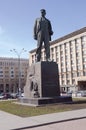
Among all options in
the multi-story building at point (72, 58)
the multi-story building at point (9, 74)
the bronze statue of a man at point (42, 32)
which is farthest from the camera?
the multi-story building at point (9, 74)

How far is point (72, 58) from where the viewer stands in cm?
8619

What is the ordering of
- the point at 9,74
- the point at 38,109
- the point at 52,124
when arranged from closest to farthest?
the point at 52,124, the point at 38,109, the point at 9,74

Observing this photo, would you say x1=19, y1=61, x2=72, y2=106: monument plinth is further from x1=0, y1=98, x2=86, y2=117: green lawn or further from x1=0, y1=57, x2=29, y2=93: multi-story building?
x1=0, y1=57, x2=29, y2=93: multi-story building

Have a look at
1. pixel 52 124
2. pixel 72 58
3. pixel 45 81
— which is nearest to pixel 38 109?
pixel 45 81

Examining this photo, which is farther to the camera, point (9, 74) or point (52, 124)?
point (9, 74)

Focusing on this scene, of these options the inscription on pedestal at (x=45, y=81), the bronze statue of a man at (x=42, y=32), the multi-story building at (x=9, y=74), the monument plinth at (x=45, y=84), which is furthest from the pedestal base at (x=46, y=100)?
the multi-story building at (x=9, y=74)

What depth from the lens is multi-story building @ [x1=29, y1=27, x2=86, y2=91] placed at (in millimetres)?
80188

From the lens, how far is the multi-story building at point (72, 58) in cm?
8019

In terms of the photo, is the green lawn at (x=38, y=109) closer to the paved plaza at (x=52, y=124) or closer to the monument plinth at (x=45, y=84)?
the monument plinth at (x=45, y=84)

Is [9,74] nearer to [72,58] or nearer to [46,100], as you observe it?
[72,58]

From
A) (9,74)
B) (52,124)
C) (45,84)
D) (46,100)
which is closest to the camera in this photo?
(52,124)

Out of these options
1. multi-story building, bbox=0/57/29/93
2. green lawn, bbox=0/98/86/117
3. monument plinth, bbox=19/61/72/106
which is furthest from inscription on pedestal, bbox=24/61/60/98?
multi-story building, bbox=0/57/29/93

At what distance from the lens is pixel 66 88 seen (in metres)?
86.9

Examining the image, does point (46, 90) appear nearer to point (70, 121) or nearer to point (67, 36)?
point (70, 121)
